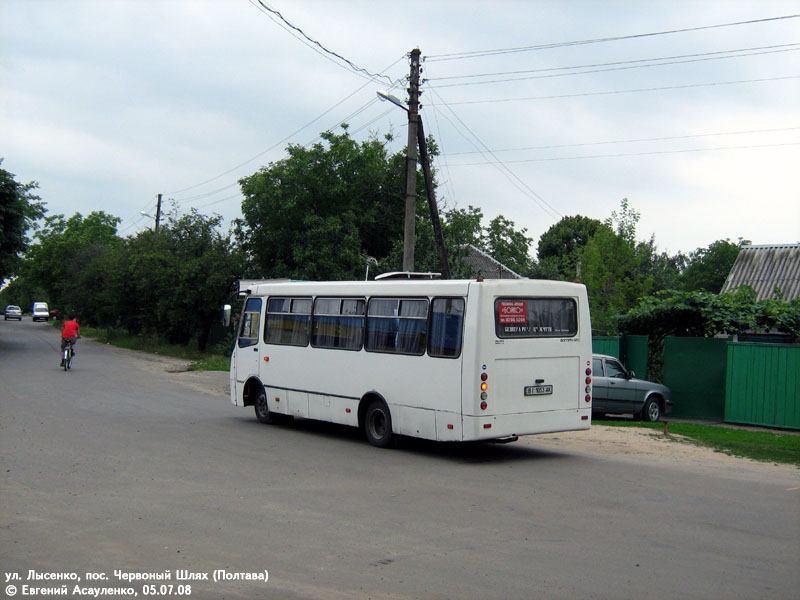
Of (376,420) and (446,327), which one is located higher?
(446,327)

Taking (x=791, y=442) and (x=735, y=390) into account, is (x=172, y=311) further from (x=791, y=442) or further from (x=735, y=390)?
(x=791, y=442)

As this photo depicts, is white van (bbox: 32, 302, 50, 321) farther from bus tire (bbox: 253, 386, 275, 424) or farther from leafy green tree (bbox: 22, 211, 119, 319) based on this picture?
bus tire (bbox: 253, 386, 275, 424)

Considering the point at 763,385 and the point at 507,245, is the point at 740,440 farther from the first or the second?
the point at 507,245

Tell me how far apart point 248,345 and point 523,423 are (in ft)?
22.4

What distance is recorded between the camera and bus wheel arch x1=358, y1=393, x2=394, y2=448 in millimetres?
13000

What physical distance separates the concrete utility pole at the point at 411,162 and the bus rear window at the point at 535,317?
23.9 ft

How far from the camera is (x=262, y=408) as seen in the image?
16281mm

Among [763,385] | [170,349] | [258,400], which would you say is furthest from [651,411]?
[170,349]

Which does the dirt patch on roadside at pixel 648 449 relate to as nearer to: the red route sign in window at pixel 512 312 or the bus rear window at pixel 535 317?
the bus rear window at pixel 535 317

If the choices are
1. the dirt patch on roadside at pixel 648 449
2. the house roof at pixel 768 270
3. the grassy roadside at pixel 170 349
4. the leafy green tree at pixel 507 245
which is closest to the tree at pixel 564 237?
the leafy green tree at pixel 507 245

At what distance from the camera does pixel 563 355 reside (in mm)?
12523

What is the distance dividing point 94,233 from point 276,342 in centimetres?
8820

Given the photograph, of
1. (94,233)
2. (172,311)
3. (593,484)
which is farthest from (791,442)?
(94,233)

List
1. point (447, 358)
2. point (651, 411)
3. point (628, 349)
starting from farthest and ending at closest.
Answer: point (628, 349) → point (651, 411) → point (447, 358)
